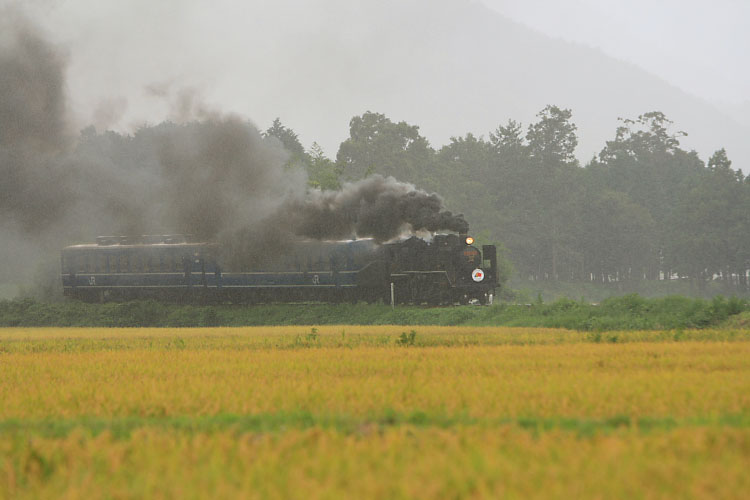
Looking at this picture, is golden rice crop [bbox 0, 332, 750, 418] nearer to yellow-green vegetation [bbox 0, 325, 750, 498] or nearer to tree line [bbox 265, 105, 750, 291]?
yellow-green vegetation [bbox 0, 325, 750, 498]

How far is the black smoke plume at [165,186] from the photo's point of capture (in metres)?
41.0

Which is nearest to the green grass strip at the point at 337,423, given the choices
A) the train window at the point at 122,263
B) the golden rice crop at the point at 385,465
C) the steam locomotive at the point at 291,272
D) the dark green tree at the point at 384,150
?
the golden rice crop at the point at 385,465

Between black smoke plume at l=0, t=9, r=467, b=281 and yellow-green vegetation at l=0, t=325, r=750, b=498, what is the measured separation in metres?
24.9

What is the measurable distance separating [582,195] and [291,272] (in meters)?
59.1

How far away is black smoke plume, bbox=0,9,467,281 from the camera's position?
40969 mm

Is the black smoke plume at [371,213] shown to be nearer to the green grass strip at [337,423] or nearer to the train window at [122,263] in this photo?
the train window at [122,263]

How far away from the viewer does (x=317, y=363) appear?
17234 millimetres

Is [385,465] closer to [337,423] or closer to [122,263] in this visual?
[337,423]

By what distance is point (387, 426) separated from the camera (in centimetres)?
938

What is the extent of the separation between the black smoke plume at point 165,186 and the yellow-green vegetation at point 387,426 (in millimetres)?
24945

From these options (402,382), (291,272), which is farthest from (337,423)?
(291,272)

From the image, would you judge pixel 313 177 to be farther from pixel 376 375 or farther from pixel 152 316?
pixel 376 375

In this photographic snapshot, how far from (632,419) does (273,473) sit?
12.5ft

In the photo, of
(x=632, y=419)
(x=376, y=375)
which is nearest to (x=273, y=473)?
(x=632, y=419)
